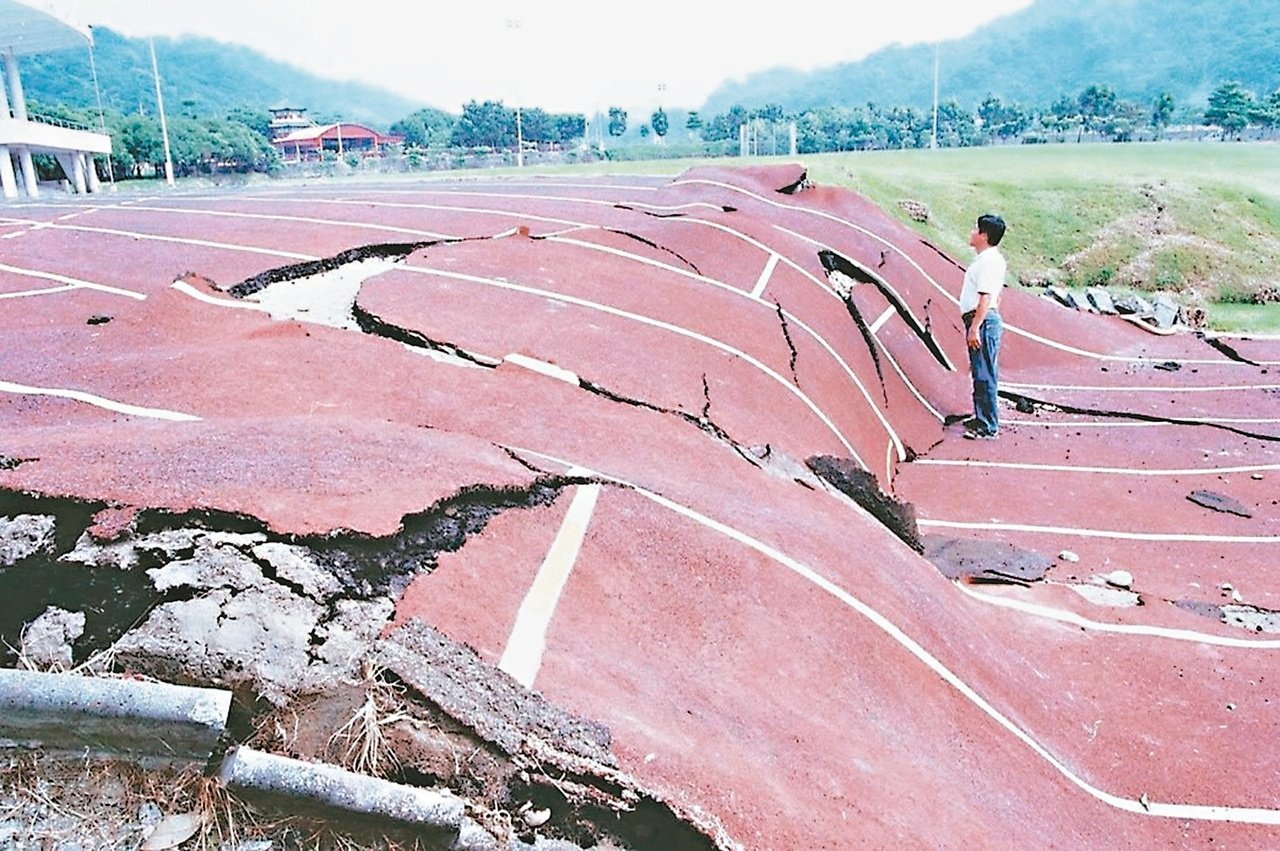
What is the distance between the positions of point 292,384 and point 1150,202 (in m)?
26.5

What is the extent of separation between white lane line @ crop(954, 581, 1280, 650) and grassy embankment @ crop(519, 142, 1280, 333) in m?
15.6

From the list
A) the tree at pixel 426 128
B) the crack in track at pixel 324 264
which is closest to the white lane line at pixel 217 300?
the crack in track at pixel 324 264

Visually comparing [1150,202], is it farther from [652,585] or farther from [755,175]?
[652,585]

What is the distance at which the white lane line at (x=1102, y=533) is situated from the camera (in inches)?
310

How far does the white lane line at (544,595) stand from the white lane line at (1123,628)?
11.5 ft

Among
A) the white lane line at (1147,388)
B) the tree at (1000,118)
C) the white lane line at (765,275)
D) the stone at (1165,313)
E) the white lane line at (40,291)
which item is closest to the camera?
the white lane line at (40,291)

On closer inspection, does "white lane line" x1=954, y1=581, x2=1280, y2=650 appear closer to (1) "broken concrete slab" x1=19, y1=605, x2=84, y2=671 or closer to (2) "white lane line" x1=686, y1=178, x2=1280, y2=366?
(1) "broken concrete slab" x1=19, y1=605, x2=84, y2=671

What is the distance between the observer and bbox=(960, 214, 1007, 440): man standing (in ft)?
32.2

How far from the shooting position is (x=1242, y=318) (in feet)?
65.1

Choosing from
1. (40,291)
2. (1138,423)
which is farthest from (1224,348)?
(40,291)

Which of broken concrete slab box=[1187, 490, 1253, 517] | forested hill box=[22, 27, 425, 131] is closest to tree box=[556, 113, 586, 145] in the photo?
forested hill box=[22, 27, 425, 131]

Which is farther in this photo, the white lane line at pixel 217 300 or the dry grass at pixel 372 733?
the white lane line at pixel 217 300

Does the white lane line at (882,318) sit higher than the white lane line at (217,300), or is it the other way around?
the white lane line at (217,300)

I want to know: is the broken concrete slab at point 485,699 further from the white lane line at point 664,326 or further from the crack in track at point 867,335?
the crack in track at point 867,335
